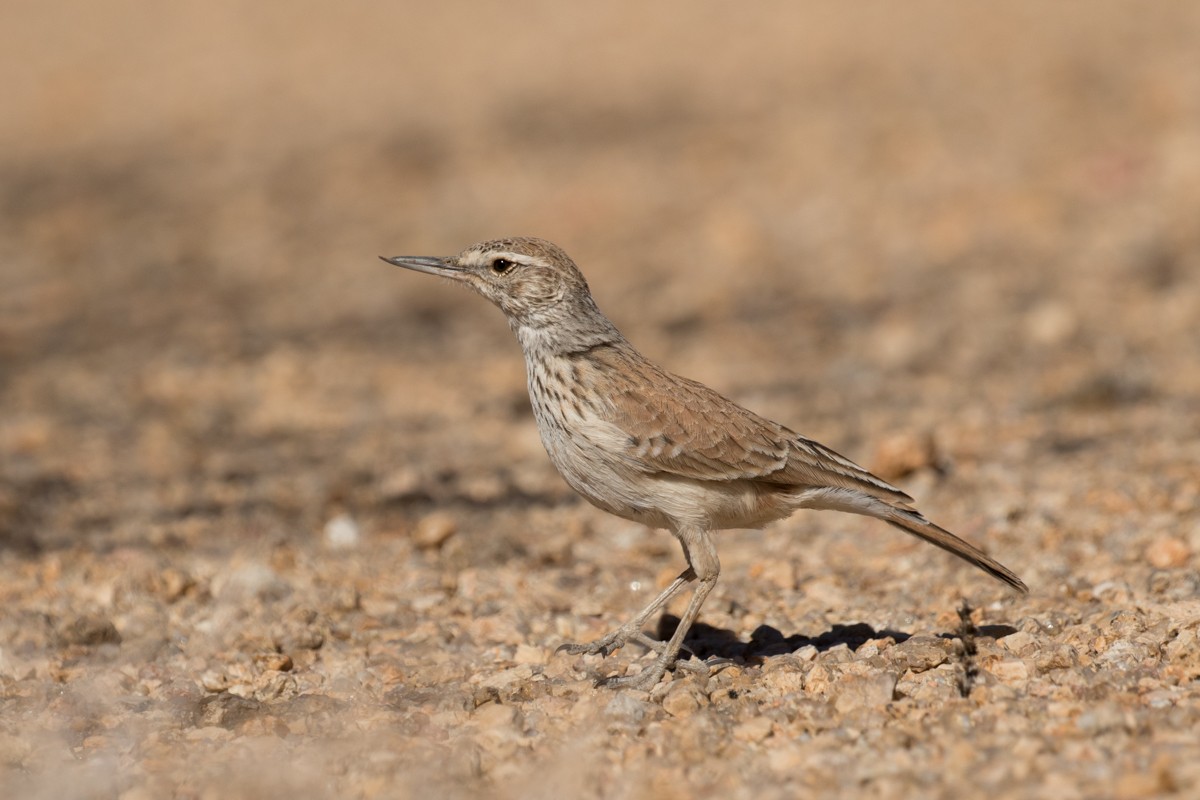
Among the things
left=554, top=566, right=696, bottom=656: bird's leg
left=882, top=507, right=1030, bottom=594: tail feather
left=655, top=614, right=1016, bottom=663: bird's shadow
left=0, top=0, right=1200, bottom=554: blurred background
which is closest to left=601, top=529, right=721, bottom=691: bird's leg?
left=554, top=566, right=696, bottom=656: bird's leg

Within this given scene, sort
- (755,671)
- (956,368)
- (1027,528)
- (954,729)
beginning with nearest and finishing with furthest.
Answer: (954,729) < (755,671) < (1027,528) < (956,368)

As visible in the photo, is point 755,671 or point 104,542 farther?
point 104,542

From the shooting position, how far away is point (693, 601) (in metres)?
5.87

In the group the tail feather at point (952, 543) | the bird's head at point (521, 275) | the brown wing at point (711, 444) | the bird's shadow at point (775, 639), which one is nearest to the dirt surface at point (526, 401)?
the bird's shadow at point (775, 639)

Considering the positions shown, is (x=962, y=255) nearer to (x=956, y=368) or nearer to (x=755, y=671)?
(x=956, y=368)

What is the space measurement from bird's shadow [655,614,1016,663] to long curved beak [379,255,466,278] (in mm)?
1998

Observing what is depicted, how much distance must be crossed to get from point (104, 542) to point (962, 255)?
301 inches

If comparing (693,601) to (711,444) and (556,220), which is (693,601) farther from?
(556,220)

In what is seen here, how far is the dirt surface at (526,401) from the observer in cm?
517

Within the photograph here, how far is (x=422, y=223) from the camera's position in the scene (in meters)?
14.0

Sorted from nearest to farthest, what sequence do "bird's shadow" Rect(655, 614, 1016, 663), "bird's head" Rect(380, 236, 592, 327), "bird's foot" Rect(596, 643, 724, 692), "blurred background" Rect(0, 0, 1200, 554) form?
"bird's foot" Rect(596, 643, 724, 692) < "bird's shadow" Rect(655, 614, 1016, 663) < "bird's head" Rect(380, 236, 592, 327) < "blurred background" Rect(0, 0, 1200, 554)

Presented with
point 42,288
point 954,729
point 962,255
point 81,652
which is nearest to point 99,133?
point 42,288

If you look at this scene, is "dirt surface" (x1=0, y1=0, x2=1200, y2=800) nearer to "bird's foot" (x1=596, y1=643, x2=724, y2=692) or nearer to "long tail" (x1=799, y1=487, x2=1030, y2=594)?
"bird's foot" (x1=596, y1=643, x2=724, y2=692)

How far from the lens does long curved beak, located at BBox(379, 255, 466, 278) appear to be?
647 cm
